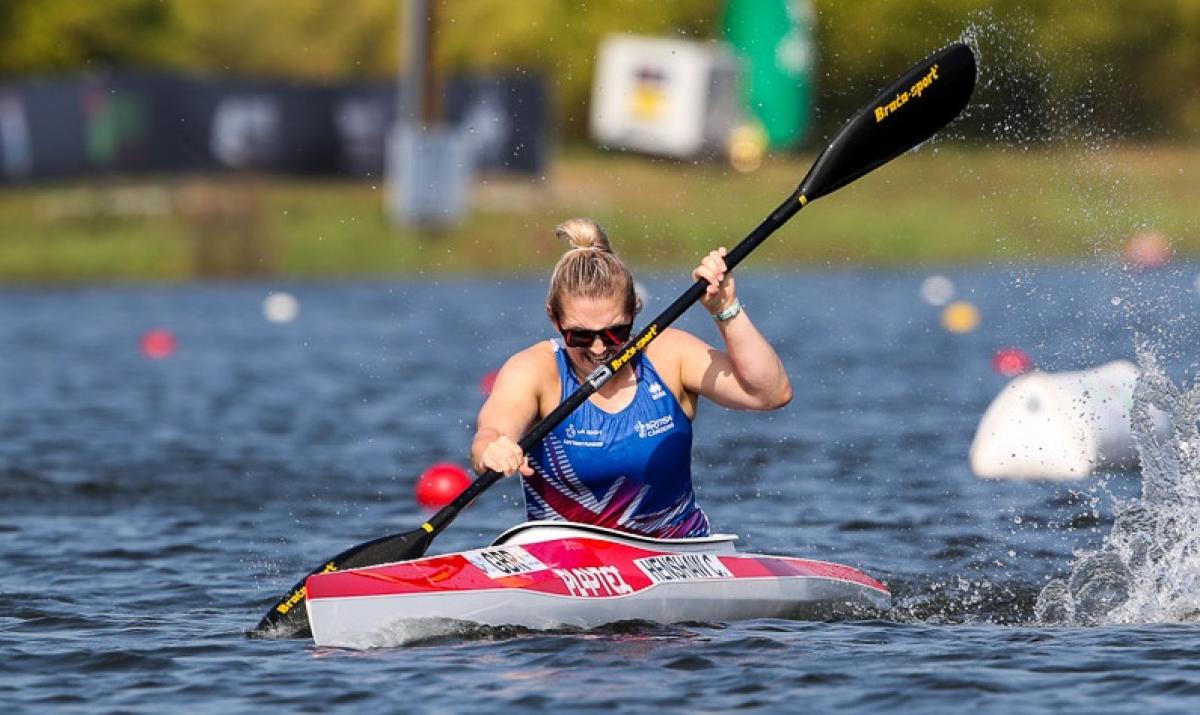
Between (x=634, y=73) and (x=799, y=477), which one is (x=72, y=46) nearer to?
(x=634, y=73)

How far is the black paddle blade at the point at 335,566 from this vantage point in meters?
7.45

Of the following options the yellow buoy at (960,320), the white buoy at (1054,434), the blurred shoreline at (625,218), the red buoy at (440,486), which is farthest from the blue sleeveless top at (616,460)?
the blurred shoreline at (625,218)

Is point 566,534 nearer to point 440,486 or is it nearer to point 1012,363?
point 440,486

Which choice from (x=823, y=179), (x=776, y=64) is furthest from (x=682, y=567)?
(x=776, y=64)

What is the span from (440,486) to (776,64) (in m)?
35.7

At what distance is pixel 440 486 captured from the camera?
38.0ft

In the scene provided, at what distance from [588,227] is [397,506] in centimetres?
450

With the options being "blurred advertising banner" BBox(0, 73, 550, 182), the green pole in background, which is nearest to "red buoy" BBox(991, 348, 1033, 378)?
"blurred advertising banner" BBox(0, 73, 550, 182)

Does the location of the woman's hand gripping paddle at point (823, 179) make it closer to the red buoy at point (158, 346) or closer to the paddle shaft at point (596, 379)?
the paddle shaft at point (596, 379)

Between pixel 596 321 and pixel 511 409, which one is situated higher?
pixel 596 321

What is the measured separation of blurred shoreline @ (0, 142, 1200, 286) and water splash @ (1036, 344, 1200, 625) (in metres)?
22.9

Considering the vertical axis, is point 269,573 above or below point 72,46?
below

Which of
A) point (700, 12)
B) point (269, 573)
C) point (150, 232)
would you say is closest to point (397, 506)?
point (269, 573)

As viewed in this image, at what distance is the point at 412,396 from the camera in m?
17.3
